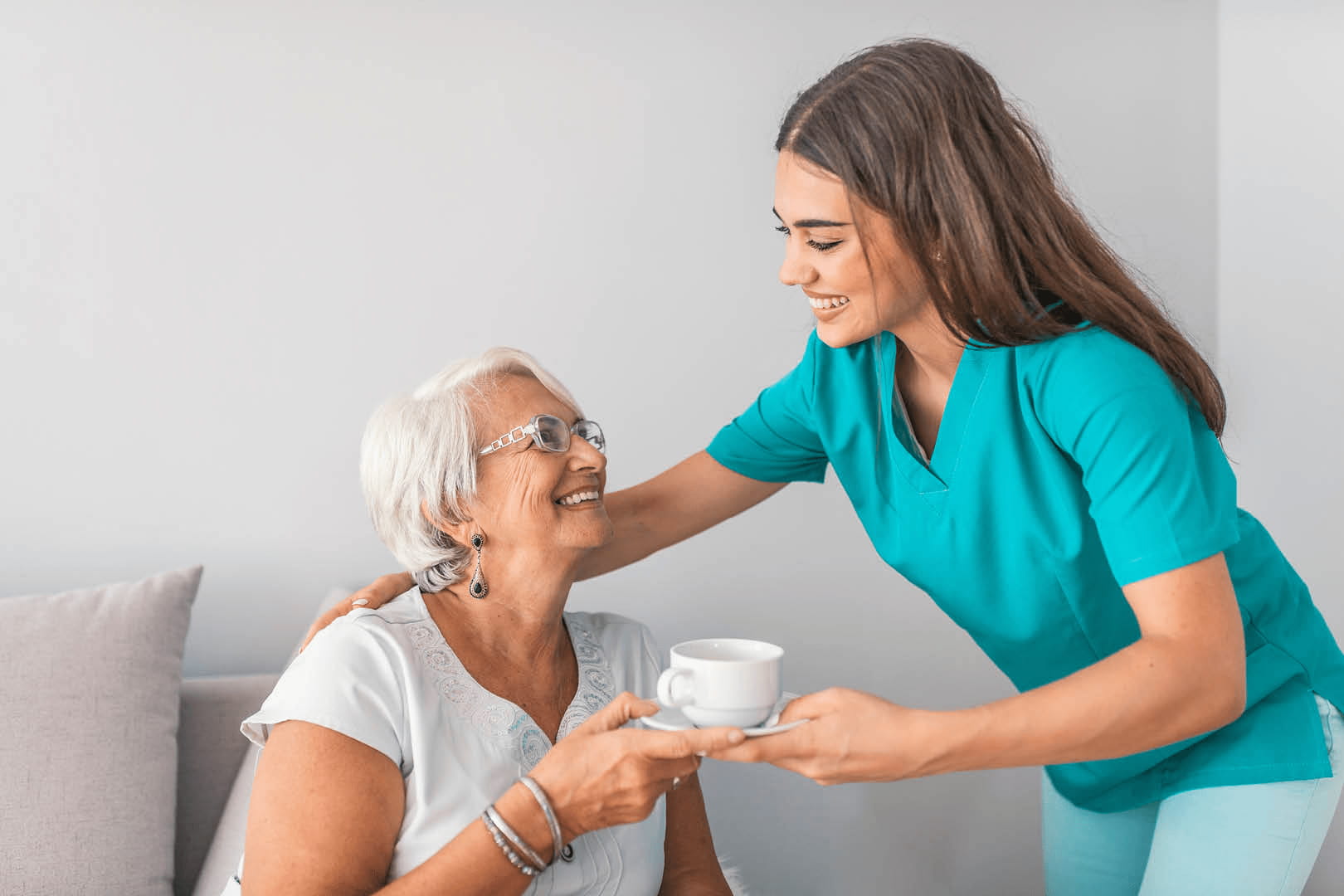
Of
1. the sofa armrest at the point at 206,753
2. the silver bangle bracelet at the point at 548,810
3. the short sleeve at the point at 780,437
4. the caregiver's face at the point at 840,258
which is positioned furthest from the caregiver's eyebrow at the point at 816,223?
the sofa armrest at the point at 206,753

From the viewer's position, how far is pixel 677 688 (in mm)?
1203

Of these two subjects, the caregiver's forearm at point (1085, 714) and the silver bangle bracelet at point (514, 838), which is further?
the silver bangle bracelet at point (514, 838)

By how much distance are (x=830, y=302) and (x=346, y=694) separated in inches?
30.8

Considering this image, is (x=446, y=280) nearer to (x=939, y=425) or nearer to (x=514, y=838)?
(x=939, y=425)

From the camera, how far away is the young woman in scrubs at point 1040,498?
3.73 feet

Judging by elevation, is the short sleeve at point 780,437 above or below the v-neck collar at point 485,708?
above

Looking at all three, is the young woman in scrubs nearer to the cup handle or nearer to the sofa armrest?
the cup handle

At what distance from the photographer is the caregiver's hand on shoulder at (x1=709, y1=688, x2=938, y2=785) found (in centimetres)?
111

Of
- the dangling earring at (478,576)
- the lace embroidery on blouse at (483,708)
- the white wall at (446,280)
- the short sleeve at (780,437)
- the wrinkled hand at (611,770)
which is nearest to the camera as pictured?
the wrinkled hand at (611,770)

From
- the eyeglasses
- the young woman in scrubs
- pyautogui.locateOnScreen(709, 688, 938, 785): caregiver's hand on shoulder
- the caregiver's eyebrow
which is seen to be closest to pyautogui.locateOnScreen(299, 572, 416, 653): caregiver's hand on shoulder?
the young woman in scrubs

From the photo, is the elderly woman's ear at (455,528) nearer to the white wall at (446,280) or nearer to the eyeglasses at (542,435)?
the eyeglasses at (542,435)

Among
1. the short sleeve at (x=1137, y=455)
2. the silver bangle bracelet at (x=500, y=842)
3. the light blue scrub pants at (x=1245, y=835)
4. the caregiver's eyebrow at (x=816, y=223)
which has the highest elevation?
the caregiver's eyebrow at (x=816, y=223)

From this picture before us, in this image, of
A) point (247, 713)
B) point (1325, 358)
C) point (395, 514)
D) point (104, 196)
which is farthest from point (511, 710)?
point (1325, 358)

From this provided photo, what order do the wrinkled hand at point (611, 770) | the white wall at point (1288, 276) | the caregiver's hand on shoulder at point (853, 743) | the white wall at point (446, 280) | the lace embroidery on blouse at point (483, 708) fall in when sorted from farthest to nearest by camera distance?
the white wall at point (1288, 276)
the white wall at point (446, 280)
the lace embroidery on blouse at point (483, 708)
the wrinkled hand at point (611, 770)
the caregiver's hand on shoulder at point (853, 743)
